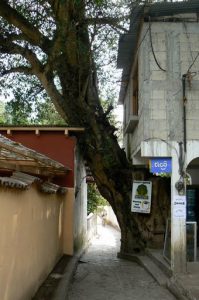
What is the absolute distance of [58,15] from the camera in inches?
488

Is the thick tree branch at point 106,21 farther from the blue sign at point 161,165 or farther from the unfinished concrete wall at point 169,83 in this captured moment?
the blue sign at point 161,165

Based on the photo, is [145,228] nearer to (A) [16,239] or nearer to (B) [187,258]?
(B) [187,258]

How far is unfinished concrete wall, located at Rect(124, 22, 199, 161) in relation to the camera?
1013 centimetres

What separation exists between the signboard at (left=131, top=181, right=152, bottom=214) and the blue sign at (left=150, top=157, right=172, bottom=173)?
368cm

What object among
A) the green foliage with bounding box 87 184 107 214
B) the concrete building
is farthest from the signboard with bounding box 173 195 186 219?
the green foliage with bounding box 87 184 107 214

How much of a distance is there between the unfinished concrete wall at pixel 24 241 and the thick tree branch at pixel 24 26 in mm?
5165

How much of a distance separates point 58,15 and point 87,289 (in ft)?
24.3

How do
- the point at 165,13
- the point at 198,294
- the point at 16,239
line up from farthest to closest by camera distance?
the point at 165,13, the point at 198,294, the point at 16,239

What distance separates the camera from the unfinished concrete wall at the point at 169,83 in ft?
33.2

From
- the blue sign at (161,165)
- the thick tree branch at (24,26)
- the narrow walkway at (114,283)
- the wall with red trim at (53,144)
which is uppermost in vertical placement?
the thick tree branch at (24,26)

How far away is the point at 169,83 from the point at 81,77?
464 cm

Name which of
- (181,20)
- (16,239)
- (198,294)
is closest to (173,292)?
(198,294)

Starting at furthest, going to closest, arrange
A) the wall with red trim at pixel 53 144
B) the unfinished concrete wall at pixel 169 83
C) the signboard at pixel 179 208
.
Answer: the wall with red trim at pixel 53 144 → the unfinished concrete wall at pixel 169 83 → the signboard at pixel 179 208

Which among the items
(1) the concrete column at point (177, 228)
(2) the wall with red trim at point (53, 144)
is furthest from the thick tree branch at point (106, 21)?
(1) the concrete column at point (177, 228)
